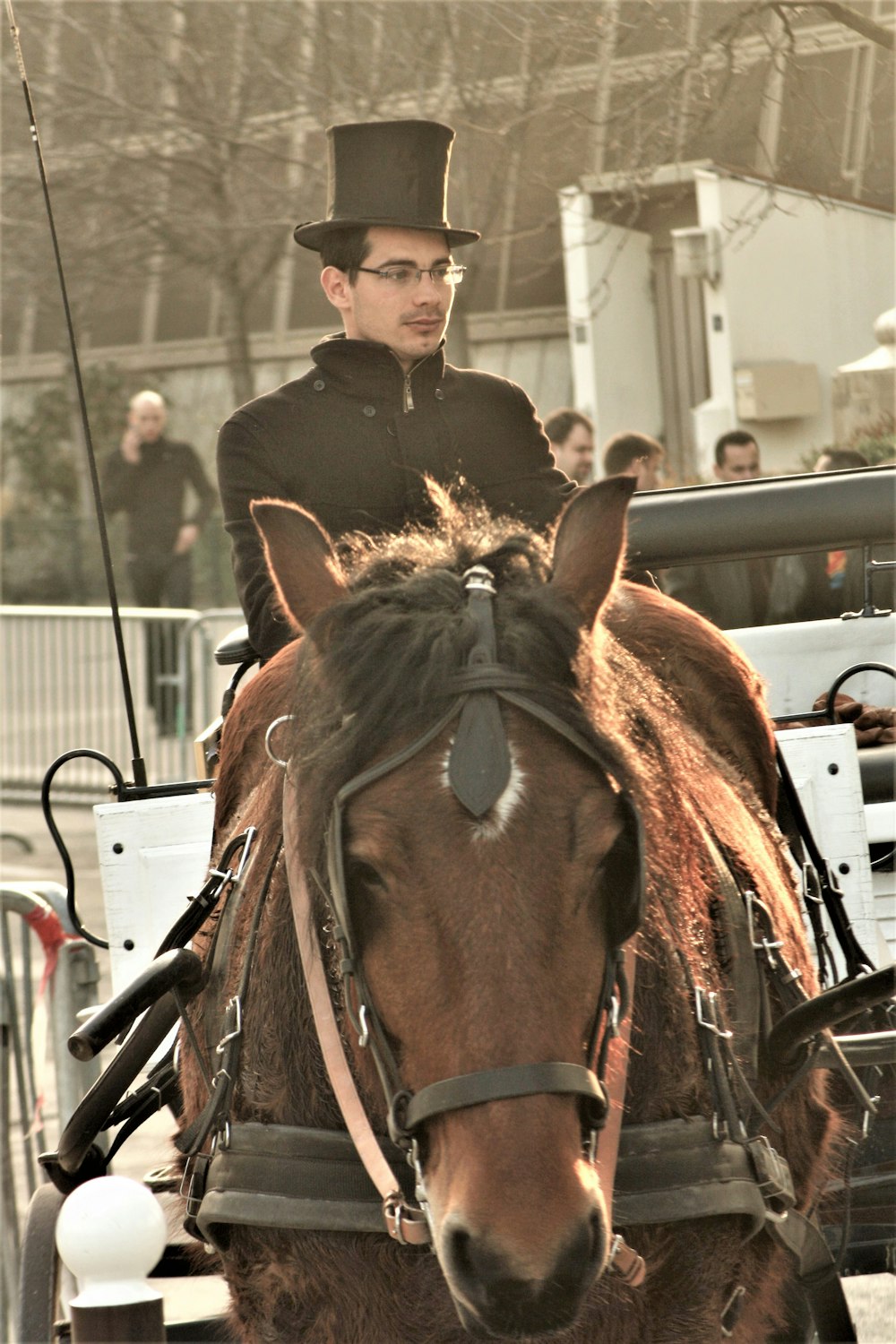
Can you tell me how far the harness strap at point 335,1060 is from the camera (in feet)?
7.23

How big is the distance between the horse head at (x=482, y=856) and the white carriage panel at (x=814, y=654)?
2649mm

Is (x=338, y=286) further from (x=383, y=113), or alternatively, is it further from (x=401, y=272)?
(x=383, y=113)

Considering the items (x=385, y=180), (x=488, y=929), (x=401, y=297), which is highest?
(x=385, y=180)

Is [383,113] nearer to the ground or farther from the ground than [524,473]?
farther from the ground

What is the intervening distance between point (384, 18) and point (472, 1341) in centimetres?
1139

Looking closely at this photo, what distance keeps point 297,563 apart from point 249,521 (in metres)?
1.10

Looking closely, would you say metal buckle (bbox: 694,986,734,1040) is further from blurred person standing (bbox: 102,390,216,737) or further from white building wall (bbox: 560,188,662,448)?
white building wall (bbox: 560,188,662,448)

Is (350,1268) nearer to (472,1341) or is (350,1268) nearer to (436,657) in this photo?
(472,1341)

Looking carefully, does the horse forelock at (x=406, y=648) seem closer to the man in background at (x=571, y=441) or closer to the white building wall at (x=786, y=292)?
the man in background at (x=571, y=441)

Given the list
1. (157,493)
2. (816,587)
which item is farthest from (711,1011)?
(157,493)

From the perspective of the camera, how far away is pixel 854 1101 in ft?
10.3

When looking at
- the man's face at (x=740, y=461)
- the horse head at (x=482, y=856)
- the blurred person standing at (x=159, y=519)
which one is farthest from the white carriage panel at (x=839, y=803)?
the blurred person standing at (x=159, y=519)

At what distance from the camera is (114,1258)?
2.33 meters

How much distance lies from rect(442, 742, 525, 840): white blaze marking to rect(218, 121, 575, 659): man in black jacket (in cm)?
146
